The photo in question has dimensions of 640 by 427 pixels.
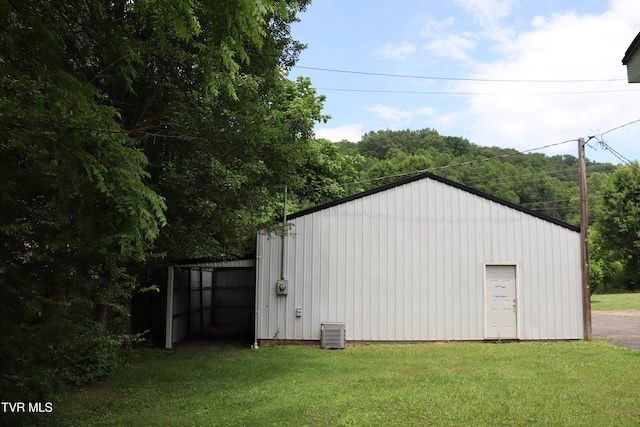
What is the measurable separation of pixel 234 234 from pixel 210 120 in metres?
2.51

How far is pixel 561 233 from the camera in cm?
1172

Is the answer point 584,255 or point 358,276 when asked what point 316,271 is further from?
point 584,255

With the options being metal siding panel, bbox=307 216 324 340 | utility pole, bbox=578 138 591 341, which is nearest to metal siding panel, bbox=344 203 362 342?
metal siding panel, bbox=307 216 324 340

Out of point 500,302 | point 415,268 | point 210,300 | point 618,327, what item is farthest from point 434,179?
point 210,300

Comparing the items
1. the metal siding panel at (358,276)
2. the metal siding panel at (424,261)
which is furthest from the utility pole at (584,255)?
the metal siding panel at (358,276)

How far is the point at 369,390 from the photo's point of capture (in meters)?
6.60

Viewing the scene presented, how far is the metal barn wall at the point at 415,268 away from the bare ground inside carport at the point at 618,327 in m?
1.04

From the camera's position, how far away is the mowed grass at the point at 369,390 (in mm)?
5367

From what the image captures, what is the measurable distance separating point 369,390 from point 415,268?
17.3 ft

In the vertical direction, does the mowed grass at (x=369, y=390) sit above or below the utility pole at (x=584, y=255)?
below

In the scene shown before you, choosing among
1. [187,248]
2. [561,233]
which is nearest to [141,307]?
[187,248]

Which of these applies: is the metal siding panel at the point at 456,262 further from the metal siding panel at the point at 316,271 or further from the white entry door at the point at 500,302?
the metal siding panel at the point at 316,271

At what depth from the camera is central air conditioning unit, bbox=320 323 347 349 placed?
10.8 m

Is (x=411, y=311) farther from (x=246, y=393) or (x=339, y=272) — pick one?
(x=246, y=393)
